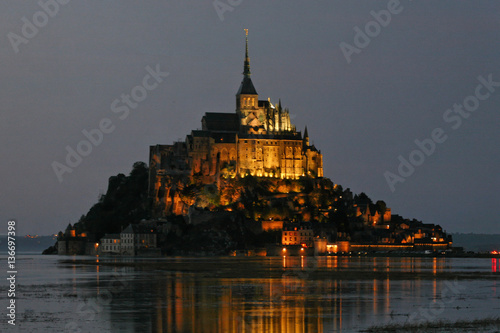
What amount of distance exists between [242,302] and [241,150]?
308 ft

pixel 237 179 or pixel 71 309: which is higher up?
pixel 237 179

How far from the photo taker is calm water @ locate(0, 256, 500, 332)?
3183cm

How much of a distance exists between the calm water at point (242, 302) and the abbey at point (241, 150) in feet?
228

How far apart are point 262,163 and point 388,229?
81.6ft

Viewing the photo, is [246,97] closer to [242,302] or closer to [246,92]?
[246,92]

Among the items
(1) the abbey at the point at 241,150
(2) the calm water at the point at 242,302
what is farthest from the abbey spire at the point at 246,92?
(2) the calm water at the point at 242,302

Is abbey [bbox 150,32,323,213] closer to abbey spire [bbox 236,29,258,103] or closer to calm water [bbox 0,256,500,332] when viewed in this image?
abbey spire [bbox 236,29,258,103]

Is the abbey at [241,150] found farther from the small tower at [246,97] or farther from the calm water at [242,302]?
the calm water at [242,302]

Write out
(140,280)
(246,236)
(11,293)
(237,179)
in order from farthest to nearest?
(237,179), (246,236), (140,280), (11,293)

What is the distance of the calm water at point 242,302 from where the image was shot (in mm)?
31828

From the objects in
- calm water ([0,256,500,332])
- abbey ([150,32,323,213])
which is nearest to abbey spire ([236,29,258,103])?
abbey ([150,32,323,213])

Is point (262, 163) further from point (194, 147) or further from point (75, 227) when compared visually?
point (75, 227)

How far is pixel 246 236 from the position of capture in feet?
395

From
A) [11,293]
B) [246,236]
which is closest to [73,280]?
[11,293]
